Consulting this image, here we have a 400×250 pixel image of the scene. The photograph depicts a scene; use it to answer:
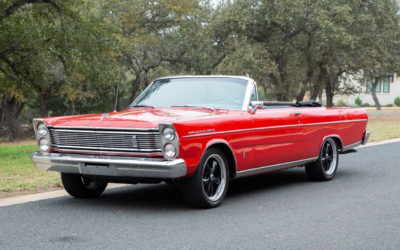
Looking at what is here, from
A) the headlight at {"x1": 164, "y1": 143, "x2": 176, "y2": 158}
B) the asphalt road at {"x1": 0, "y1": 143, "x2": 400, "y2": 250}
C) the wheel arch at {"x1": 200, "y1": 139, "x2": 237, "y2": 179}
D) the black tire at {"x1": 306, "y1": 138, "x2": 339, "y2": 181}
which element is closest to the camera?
the asphalt road at {"x1": 0, "y1": 143, "x2": 400, "y2": 250}

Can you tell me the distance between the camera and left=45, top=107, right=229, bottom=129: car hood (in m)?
6.19

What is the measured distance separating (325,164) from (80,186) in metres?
3.98

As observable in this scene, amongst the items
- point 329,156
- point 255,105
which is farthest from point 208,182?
point 329,156

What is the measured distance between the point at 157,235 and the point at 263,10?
915 inches

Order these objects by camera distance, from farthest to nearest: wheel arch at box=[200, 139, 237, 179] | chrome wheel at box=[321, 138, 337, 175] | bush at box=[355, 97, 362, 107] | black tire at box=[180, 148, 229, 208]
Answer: bush at box=[355, 97, 362, 107], chrome wheel at box=[321, 138, 337, 175], wheel arch at box=[200, 139, 237, 179], black tire at box=[180, 148, 229, 208]

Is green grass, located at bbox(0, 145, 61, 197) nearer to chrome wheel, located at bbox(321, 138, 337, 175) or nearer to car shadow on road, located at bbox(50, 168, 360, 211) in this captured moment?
car shadow on road, located at bbox(50, 168, 360, 211)

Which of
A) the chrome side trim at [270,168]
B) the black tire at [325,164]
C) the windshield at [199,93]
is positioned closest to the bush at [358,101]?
the black tire at [325,164]

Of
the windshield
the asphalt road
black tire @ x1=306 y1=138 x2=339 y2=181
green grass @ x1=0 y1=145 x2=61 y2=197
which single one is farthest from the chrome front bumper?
black tire @ x1=306 y1=138 x2=339 y2=181

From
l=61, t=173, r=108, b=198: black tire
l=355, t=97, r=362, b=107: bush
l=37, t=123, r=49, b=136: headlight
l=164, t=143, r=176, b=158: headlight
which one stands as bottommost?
l=355, t=97, r=362, b=107: bush

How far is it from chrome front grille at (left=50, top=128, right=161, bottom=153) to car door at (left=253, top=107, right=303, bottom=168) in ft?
5.43

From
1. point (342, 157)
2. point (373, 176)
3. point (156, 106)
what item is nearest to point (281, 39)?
point (342, 157)

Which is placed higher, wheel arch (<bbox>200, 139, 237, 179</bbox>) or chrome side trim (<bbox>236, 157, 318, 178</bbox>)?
wheel arch (<bbox>200, 139, 237, 179</bbox>)

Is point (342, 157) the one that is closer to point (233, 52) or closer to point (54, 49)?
point (54, 49)

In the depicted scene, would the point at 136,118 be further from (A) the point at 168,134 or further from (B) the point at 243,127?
(B) the point at 243,127
